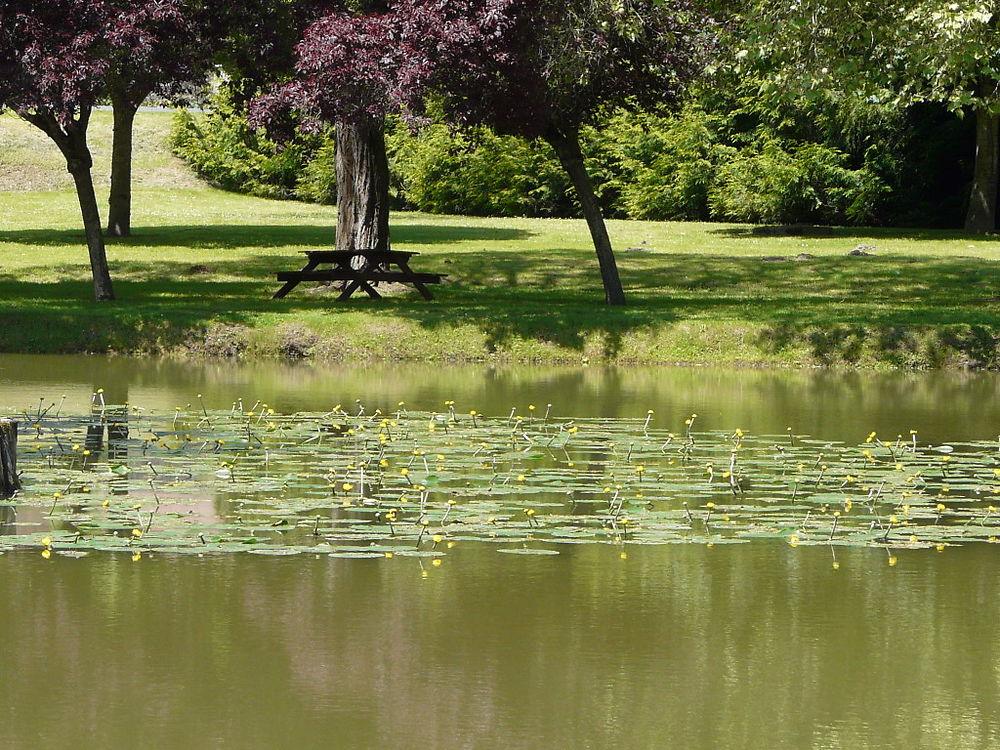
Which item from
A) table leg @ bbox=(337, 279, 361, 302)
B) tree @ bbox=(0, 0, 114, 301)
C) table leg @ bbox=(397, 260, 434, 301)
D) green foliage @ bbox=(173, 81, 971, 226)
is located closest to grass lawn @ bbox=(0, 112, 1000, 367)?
table leg @ bbox=(337, 279, 361, 302)

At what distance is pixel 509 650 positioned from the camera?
24.2ft

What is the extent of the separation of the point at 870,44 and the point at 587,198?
5.90 meters

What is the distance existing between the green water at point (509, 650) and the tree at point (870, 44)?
9.60 metres

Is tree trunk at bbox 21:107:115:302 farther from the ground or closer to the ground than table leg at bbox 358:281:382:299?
farther from the ground

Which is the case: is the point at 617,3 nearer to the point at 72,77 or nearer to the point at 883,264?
the point at 72,77

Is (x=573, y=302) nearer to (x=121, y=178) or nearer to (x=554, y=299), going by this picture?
(x=554, y=299)

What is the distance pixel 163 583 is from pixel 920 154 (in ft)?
130

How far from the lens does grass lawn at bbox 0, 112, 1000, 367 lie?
70.6ft

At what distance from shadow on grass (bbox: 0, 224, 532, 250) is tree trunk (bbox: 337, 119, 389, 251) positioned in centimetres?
841

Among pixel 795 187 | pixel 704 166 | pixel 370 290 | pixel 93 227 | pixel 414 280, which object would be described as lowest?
pixel 370 290

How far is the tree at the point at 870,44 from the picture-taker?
17688mm

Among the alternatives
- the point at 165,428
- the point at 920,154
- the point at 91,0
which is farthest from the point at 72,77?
the point at 920,154

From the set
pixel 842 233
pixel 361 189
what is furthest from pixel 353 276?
pixel 842 233

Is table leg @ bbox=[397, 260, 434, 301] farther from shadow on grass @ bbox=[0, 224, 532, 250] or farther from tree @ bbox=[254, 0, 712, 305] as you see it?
shadow on grass @ bbox=[0, 224, 532, 250]
